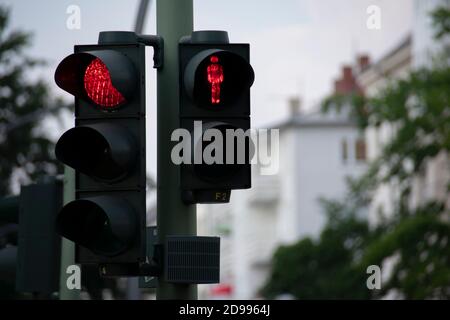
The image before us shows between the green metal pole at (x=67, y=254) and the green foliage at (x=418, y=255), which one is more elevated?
the green metal pole at (x=67, y=254)

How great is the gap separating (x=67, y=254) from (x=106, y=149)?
4682mm

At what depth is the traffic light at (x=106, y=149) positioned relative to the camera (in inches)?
291

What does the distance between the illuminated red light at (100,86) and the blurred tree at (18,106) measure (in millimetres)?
22586

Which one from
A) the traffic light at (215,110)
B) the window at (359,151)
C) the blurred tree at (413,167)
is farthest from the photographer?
the window at (359,151)

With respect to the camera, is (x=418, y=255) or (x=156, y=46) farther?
(x=418, y=255)

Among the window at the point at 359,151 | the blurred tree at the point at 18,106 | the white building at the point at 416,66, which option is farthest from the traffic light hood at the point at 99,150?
the window at the point at 359,151

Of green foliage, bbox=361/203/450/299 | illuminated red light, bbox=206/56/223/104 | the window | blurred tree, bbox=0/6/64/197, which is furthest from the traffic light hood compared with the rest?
the window

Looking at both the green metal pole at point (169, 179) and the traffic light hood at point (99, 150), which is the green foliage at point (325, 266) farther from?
the traffic light hood at point (99, 150)

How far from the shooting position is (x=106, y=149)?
751cm

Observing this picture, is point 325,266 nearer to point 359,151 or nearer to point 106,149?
point 359,151

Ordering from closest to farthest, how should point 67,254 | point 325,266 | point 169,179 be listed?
point 169,179
point 67,254
point 325,266

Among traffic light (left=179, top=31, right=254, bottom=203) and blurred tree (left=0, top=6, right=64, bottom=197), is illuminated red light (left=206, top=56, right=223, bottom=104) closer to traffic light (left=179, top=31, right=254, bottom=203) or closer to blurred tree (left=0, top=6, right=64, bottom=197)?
traffic light (left=179, top=31, right=254, bottom=203)

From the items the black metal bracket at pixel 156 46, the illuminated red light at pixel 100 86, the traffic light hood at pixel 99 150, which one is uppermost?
the black metal bracket at pixel 156 46

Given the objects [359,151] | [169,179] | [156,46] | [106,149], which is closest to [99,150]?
[106,149]
